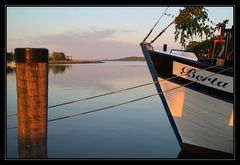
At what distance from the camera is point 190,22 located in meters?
8.33

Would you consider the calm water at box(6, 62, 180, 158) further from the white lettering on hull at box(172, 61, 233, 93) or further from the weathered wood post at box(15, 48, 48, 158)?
the weathered wood post at box(15, 48, 48, 158)

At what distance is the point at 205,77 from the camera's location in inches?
283

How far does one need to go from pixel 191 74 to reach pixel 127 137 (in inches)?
234

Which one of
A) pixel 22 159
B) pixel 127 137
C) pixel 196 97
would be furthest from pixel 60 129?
pixel 22 159

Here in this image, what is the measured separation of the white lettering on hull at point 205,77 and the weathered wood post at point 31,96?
4273mm

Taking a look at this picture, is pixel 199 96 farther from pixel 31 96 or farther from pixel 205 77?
pixel 31 96

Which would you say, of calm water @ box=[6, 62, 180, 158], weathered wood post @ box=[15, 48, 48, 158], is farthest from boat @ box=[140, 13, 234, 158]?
weathered wood post @ box=[15, 48, 48, 158]

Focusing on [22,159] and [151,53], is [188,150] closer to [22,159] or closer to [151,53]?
[151,53]

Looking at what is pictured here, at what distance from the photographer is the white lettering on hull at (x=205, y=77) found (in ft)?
22.6

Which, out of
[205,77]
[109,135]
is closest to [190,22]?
[205,77]

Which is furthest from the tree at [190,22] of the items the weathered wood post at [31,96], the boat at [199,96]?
the weathered wood post at [31,96]

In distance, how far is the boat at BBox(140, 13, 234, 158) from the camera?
7.06m

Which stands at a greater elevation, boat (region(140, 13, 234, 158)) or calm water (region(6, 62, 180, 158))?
boat (region(140, 13, 234, 158))

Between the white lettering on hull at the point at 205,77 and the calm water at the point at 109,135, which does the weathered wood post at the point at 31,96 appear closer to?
the white lettering on hull at the point at 205,77
